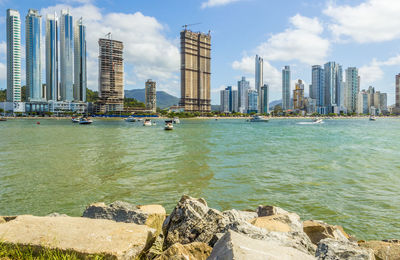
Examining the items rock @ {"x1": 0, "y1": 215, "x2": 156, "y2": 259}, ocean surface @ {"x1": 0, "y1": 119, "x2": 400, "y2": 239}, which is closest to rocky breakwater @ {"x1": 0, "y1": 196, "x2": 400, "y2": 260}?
rock @ {"x1": 0, "y1": 215, "x2": 156, "y2": 259}

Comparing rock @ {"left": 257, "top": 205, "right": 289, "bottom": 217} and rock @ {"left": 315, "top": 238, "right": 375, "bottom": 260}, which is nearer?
rock @ {"left": 315, "top": 238, "right": 375, "bottom": 260}

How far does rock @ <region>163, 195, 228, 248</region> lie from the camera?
16.8ft

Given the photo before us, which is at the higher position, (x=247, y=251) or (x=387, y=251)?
(x=247, y=251)

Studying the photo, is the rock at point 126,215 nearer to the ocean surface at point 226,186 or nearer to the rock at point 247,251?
the rock at point 247,251

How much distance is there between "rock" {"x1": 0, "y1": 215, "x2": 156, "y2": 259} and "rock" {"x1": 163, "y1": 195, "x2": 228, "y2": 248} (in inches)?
22.3

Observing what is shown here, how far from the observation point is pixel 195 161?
2138cm

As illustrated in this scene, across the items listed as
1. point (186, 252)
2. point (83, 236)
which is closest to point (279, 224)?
point (186, 252)

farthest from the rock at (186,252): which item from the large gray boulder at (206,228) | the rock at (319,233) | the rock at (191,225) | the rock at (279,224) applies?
the rock at (319,233)

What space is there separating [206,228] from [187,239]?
0.40 meters

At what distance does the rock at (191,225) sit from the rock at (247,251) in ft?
4.33

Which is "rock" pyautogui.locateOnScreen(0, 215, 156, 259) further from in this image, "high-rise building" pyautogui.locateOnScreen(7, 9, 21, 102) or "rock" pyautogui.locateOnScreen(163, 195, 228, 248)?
"high-rise building" pyautogui.locateOnScreen(7, 9, 21, 102)

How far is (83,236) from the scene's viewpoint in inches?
179

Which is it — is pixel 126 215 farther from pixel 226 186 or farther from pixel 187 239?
pixel 226 186

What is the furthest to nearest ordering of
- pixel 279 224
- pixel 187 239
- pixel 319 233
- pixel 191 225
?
pixel 319 233, pixel 279 224, pixel 191 225, pixel 187 239
